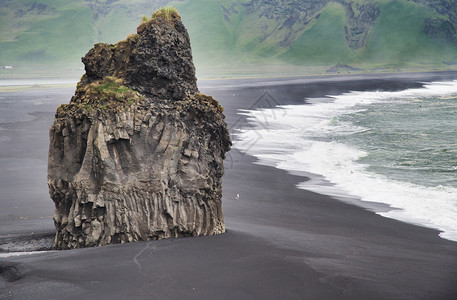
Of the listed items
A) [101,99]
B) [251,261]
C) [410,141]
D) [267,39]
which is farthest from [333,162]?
[267,39]

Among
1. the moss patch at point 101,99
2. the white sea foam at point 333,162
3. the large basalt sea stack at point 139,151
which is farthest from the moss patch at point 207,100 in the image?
the white sea foam at point 333,162

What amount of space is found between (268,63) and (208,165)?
16262 centimetres

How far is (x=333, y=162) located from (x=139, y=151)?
1322 centimetres

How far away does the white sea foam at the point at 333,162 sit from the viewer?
13617 mm

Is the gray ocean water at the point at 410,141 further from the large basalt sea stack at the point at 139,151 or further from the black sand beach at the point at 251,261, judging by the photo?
the large basalt sea stack at the point at 139,151

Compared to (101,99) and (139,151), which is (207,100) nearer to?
(139,151)

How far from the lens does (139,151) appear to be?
8.85m

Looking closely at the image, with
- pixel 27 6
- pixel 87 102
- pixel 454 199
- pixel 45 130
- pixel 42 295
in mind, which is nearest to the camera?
Result: pixel 42 295

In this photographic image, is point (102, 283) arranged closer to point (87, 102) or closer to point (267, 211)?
point (87, 102)

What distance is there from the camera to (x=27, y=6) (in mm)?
196000

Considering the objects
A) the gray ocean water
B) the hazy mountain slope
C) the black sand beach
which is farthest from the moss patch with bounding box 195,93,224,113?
the hazy mountain slope

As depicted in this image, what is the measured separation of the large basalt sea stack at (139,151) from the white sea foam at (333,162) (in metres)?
5.52

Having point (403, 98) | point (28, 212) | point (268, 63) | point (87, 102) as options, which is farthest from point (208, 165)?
point (268, 63)

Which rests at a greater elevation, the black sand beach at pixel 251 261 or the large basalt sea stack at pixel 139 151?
the large basalt sea stack at pixel 139 151
